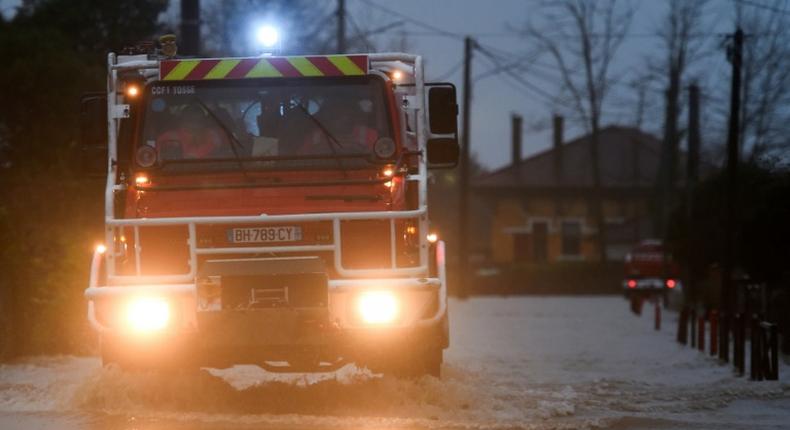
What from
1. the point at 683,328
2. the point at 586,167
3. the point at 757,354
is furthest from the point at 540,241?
the point at 757,354

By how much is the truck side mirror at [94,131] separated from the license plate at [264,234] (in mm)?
1772

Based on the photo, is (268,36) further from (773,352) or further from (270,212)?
(773,352)

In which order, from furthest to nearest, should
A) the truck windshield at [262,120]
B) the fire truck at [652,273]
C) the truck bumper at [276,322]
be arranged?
the fire truck at [652,273] < the truck windshield at [262,120] < the truck bumper at [276,322]

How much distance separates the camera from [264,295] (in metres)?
10.9

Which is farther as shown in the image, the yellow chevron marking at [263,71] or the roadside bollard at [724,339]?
the roadside bollard at [724,339]

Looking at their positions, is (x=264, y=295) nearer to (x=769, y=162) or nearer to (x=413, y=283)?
(x=413, y=283)

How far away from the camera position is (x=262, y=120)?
11.7m

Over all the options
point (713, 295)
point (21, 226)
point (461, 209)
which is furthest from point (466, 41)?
point (21, 226)

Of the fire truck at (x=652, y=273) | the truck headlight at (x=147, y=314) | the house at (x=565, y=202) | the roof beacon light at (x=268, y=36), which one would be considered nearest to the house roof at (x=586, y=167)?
the house at (x=565, y=202)

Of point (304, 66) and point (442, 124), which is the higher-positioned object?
point (304, 66)

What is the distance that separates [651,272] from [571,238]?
3658cm

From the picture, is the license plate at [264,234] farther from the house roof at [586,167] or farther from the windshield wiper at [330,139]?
the house roof at [586,167]

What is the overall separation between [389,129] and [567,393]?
343cm

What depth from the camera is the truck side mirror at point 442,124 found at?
39.3 feet
